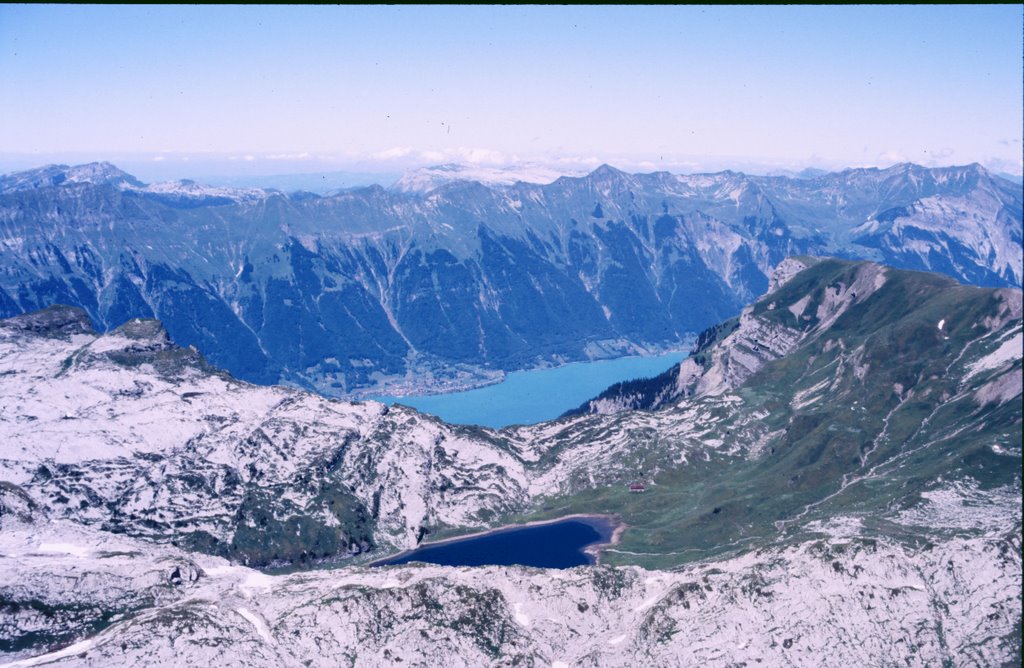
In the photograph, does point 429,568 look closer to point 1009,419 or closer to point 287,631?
point 287,631

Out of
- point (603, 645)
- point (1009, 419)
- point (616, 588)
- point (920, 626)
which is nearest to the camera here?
point (920, 626)

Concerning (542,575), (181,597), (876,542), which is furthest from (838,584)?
(181,597)

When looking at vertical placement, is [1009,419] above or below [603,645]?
above

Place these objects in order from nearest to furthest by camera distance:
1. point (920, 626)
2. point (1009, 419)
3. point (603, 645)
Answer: point (920, 626) < point (603, 645) < point (1009, 419)

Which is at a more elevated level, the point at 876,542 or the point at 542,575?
the point at 876,542

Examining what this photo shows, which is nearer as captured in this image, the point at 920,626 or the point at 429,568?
the point at 920,626

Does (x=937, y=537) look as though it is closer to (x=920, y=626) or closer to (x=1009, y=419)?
(x=920, y=626)

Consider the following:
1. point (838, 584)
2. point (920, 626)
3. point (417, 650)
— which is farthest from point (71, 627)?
point (920, 626)

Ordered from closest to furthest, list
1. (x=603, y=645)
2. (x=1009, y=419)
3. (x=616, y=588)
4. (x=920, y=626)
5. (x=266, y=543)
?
(x=920, y=626)
(x=603, y=645)
(x=616, y=588)
(x=1009, y=419)
(x=266, y=543)

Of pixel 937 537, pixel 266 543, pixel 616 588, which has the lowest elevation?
pixel 266 543
